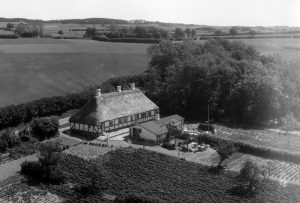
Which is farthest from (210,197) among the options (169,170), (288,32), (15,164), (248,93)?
(288,32)

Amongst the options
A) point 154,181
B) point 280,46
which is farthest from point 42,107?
point 280,46

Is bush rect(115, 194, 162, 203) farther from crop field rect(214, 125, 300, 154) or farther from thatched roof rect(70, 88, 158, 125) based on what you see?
crop field rect(214, 125, 300, 154)

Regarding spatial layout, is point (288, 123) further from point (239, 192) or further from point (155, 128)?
point (239, 192)

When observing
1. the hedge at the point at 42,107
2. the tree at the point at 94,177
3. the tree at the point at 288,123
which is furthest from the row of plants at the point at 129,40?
the tree at the point at 94,177

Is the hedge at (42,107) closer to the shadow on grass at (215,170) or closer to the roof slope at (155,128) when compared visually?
the roof slope at (155,128)

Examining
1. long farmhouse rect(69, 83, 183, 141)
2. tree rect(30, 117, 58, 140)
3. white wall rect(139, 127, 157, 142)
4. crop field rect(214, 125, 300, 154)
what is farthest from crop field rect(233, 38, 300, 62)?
tree rect(30, 117, 58, 140)

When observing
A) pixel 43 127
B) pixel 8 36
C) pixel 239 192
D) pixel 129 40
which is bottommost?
pixel 239 192
